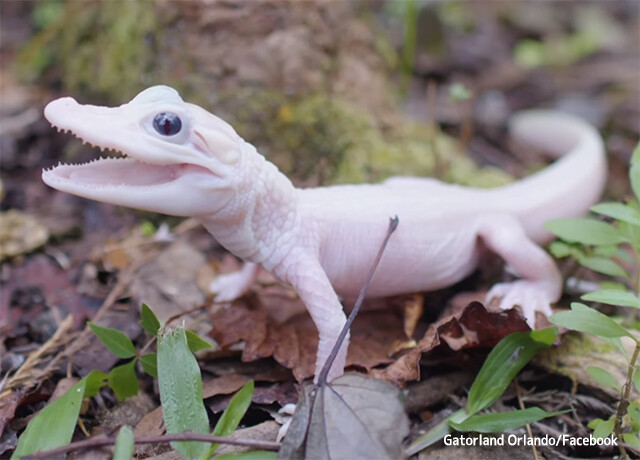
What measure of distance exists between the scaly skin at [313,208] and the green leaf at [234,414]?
Result: 0.50m

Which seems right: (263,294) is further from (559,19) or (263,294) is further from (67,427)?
(559,19)

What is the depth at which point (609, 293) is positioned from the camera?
2.31m

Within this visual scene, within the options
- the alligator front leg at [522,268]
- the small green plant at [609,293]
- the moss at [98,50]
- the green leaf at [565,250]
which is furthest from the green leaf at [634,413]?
the moss at [98,50]

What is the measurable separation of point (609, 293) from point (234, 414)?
5.04 ft

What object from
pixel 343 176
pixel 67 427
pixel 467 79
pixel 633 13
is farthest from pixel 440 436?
pixel 633 13

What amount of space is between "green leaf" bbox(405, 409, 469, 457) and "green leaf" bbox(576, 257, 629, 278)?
1083 mm

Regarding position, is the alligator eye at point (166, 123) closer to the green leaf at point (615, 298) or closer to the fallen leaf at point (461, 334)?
the fallen leaf at point (461, 334)

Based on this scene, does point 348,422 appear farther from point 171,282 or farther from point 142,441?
point 171,282

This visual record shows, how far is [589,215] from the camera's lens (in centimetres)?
435

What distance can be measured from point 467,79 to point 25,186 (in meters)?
4.68

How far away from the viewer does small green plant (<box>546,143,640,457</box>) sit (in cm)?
231

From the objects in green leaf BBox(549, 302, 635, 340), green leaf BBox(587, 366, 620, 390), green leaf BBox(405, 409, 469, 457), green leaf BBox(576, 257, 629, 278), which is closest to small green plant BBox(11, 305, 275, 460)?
green leaf BBox(405, 409, 469, 457)

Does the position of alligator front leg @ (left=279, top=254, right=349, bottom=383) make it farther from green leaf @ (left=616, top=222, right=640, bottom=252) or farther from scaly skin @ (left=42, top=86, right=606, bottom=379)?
green leaf @ (left=616, top=222, right=640, bottom=252)

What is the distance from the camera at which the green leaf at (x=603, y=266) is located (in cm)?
296
